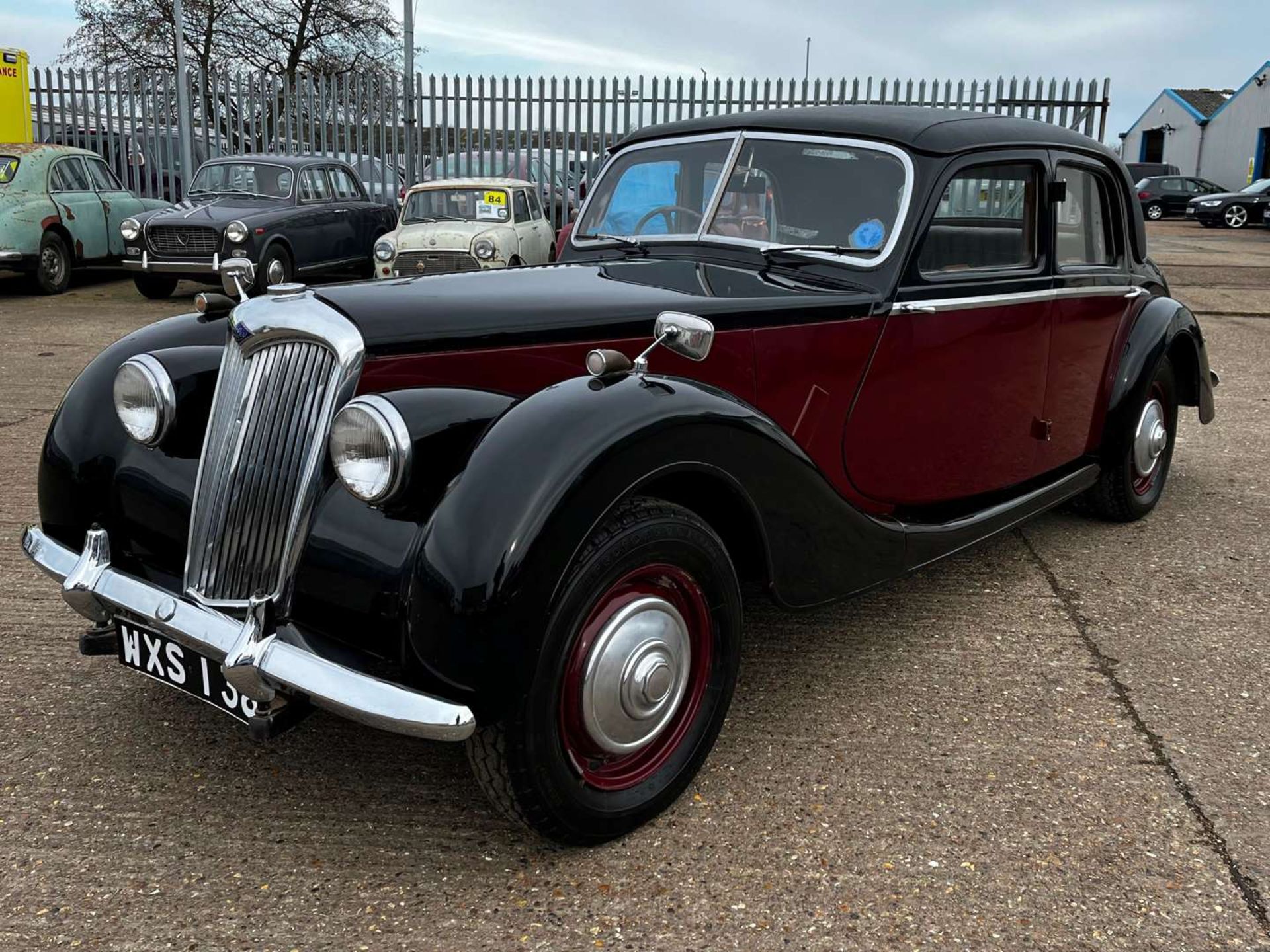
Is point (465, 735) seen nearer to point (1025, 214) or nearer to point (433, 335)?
point (433, 335)

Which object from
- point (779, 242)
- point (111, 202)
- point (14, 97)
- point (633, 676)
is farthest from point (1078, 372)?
point (14, 97)

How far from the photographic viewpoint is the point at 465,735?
1979mm

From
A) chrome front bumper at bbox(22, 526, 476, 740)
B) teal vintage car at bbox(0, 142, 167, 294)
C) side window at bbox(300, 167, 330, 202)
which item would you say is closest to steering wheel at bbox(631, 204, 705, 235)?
chrome front bumper at bbox(22, 526, 476, 740)

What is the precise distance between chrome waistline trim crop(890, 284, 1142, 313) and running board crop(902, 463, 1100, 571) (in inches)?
26.4

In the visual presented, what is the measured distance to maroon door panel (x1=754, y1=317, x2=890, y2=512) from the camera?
2912 mm

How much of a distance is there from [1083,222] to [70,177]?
1189 cm

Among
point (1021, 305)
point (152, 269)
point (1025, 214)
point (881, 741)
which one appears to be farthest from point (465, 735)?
point (152, 269)

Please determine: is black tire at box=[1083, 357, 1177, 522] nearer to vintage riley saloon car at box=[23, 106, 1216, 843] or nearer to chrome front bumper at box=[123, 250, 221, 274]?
vintage riley saloon car at box=[23, 106, 1216, 843]

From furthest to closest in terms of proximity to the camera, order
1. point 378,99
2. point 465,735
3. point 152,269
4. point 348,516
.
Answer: point 378,99
point 152,269
point 348,516
point 465,735

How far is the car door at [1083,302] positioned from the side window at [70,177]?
11624mm

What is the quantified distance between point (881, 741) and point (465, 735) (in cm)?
132

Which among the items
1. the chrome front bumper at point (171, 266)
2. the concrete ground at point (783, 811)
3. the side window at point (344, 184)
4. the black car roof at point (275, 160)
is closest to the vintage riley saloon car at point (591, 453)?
the concrete ground at point (783, 811)

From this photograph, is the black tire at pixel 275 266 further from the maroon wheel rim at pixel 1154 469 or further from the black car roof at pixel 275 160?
the maroon wheel rim at pixel 1154 469

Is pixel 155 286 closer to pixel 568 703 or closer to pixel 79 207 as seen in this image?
pixel 79 207
